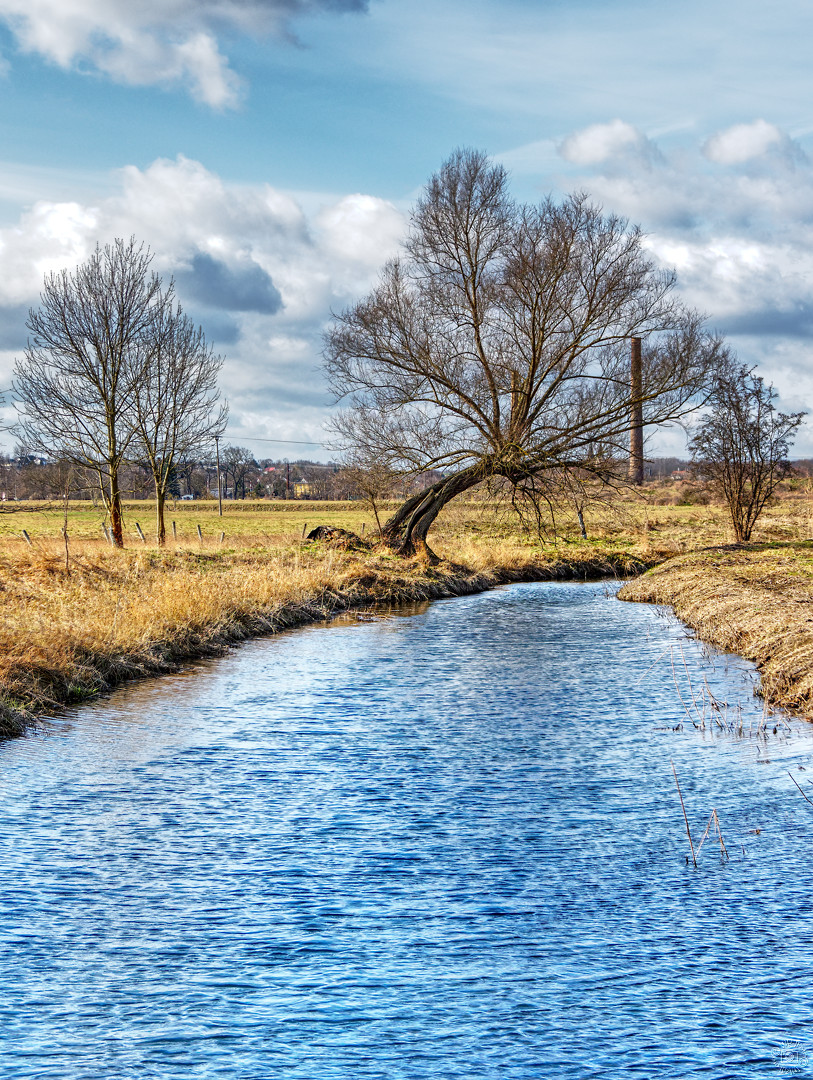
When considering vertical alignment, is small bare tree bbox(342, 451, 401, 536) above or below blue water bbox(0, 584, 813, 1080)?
above

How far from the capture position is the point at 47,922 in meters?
5.55

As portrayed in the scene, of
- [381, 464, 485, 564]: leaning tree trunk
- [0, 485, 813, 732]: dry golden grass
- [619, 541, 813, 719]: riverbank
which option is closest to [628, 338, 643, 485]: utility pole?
[0, 485, 813, 732]: dry golden grass

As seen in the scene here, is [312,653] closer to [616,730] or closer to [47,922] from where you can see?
[616,730]

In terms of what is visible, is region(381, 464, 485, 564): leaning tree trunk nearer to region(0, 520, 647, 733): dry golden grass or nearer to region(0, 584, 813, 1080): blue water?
region(0, 520, 647, 733): dry golden grass

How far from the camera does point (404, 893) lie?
234 inches

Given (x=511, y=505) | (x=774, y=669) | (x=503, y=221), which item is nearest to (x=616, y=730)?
(x=774, y=669)

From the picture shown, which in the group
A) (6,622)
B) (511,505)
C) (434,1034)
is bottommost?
(434,1034)

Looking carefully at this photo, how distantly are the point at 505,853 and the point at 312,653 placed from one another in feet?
29.3

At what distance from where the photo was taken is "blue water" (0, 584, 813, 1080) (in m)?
4.34

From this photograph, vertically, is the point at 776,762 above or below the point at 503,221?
below

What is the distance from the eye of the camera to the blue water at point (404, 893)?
4340mm

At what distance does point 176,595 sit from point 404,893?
1118 centimetres

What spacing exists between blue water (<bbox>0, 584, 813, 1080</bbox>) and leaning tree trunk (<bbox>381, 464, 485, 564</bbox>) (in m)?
16.2

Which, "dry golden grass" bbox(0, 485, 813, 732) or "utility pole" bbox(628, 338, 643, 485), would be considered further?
"utility pole" bbox(628, 338, 643, 485)
